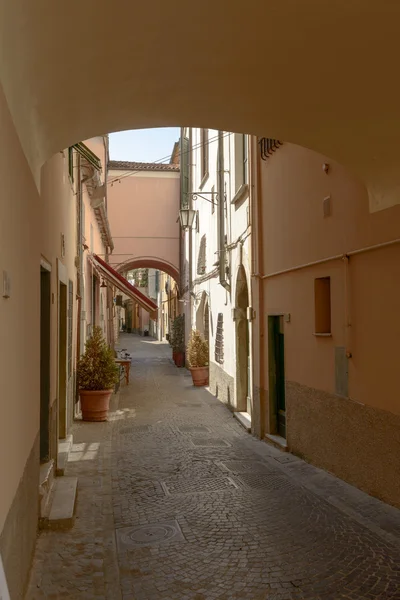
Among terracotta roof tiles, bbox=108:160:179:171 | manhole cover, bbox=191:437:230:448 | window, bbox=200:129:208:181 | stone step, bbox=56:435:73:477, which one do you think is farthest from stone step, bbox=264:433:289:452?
terracotta roof tiles, bbox=108:160:179:171

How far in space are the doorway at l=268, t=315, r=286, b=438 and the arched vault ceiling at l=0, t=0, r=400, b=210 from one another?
12.5 feet

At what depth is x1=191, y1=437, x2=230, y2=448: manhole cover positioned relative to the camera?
8.02m

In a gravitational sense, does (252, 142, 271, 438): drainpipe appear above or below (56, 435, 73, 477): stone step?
above

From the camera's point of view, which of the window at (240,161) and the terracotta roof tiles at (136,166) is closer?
the window at (240,161)

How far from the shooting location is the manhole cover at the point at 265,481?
584 cm

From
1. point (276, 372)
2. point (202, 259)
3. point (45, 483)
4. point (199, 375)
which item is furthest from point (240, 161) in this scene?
point (45, 483)

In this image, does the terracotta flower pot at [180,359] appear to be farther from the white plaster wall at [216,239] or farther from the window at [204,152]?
the window at [204,152]

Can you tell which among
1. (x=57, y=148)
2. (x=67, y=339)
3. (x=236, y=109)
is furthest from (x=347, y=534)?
(x=67, y=339)

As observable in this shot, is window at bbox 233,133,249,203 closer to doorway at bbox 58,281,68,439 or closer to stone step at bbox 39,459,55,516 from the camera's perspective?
doorway at bbox 58,281,68,439

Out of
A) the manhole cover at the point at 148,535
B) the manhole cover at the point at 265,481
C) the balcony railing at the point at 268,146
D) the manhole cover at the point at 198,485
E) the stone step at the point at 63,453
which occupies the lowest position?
the manhole cover at the point at 265,481

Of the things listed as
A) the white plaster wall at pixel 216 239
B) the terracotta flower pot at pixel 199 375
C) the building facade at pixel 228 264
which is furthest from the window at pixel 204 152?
the terracotta flower pot at pixel 199 375

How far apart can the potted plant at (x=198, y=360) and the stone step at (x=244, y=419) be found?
178 inches

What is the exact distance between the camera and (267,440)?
324 inches

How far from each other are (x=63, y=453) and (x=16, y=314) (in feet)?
14.3
